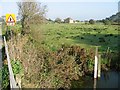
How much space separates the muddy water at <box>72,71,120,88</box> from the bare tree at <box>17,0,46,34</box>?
11522 millimetres

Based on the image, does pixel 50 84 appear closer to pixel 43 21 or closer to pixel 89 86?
pixel 89 86

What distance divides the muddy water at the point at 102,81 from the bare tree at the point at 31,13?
1152 centimetres

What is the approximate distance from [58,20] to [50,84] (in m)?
86.0

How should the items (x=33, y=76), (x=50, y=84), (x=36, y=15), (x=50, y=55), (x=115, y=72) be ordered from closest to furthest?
(x=33, y=76), (x=50, y=84), (x=50, y=55), (x=115, y=72), (x=36, y=15)

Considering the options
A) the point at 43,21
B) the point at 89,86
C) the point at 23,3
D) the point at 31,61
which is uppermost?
the point at 23,3

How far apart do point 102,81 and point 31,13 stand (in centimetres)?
1334

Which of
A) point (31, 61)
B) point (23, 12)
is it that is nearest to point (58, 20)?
point (23, 12)

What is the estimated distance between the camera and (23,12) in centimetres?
2961

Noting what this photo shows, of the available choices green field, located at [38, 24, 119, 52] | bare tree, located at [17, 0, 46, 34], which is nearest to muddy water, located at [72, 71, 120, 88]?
green field, located at [38, 24, 119, 52]

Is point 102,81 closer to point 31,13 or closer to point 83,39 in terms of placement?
point 31,13

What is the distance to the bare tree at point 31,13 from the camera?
95.6ft

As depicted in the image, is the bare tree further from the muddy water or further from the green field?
the muddy water

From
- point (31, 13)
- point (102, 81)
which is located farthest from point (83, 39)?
point (102, 81)

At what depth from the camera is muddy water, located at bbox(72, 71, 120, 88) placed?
18.0 m
